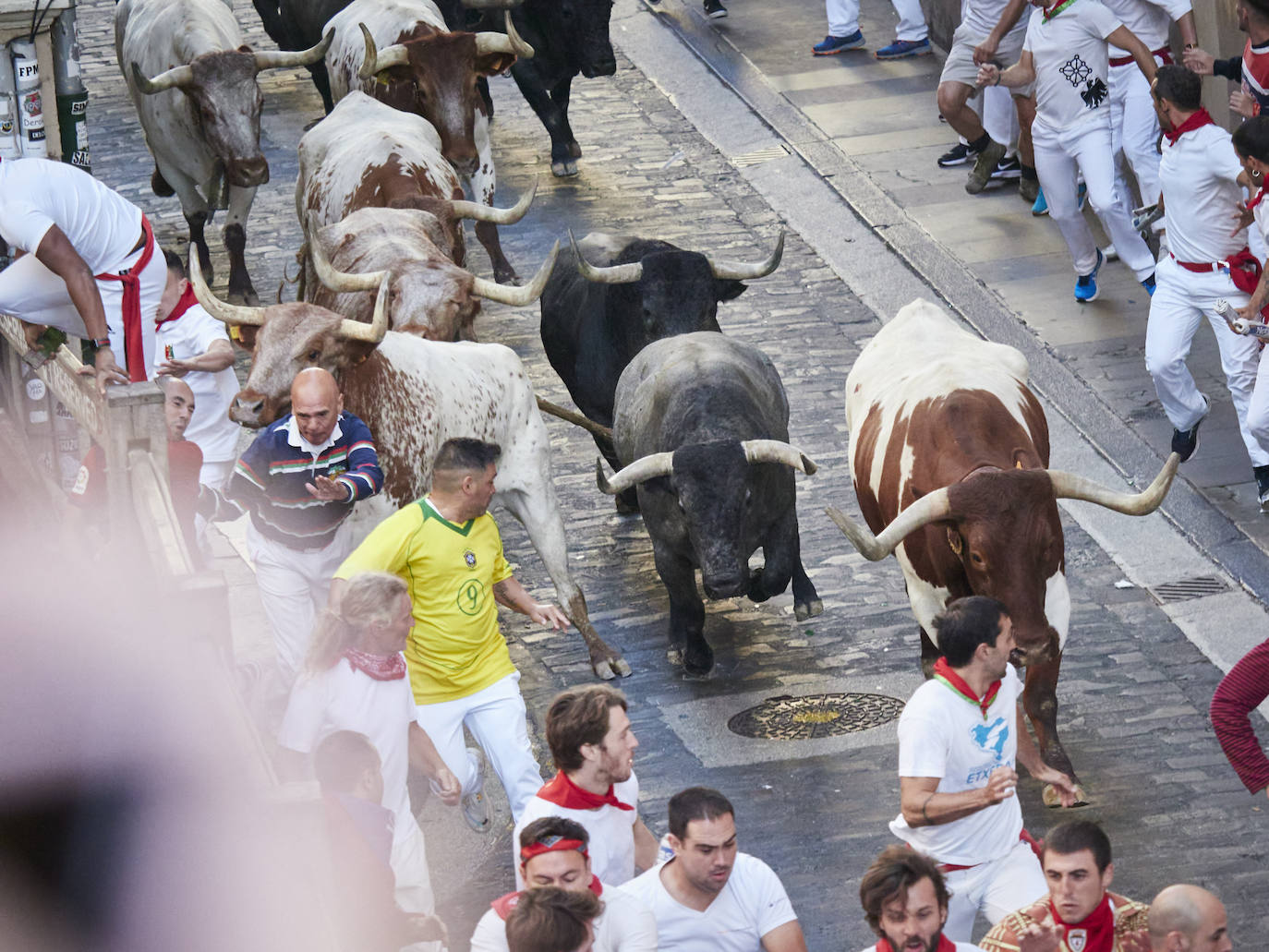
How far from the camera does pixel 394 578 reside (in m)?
6.46

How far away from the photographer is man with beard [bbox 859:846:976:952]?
521cm

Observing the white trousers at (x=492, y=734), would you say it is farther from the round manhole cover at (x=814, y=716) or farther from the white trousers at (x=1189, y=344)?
the white trousers at (x=1189, y=344)

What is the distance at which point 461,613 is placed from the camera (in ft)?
24.2

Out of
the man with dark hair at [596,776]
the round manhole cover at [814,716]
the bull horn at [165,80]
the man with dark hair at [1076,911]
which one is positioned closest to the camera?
the man with dark hair at [1076,911]

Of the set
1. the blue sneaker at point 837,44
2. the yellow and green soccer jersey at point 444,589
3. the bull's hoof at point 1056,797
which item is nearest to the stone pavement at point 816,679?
the bull's hoof at point 1056,797

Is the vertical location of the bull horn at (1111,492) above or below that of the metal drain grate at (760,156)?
above

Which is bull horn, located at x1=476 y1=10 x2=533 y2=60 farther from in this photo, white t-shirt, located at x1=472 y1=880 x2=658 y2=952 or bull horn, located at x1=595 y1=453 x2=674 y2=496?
white t-shirt, located at x1=472 y1=880 x2=658 y2=952

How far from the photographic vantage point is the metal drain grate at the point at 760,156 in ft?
53.8

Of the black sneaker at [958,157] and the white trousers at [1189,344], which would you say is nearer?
the white trousers at [1189,344]

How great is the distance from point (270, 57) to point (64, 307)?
21.2ft

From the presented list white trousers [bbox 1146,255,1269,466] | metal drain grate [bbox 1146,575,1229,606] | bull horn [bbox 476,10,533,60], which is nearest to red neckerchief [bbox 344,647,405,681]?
metal drain grate [bbox 1146,575,1229,606]

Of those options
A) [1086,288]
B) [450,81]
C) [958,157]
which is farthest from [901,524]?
[958,157]

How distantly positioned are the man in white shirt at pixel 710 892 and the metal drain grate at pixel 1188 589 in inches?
193

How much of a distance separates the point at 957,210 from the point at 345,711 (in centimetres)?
973
